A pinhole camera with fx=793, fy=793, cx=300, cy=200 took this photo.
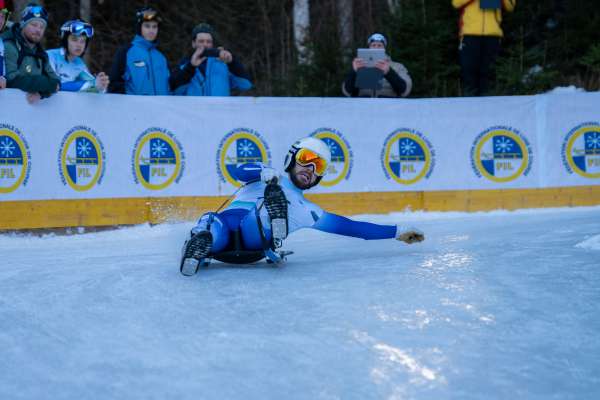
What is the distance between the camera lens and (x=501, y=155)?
31.1 feet

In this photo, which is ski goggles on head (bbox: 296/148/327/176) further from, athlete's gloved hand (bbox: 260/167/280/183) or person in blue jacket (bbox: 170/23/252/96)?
person in blue jacket (bbox: 170/23/252/96)

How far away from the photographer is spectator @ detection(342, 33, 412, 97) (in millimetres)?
9672

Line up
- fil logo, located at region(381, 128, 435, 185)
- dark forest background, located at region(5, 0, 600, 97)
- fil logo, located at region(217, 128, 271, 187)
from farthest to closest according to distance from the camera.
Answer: dark forest background, located at region(5, 0, 600, 97) < fil logo, located at region(381, 128, 435, 185) < fil logo, located at region(217, 128, 271, 187)

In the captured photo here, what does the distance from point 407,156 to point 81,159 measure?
369cm

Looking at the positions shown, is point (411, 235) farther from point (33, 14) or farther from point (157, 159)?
point (33, 14)

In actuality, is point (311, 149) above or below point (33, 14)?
below

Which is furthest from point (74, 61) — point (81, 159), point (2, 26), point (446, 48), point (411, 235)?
point (446, 48)

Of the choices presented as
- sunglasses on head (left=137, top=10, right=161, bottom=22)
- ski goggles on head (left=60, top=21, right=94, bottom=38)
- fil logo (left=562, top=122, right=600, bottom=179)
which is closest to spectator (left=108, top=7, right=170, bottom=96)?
sunglasses on head (left=137, top=10, right=161, bottom=22)

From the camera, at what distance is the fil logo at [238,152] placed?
873 cm

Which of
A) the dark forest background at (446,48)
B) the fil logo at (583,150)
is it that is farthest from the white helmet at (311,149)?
the dark forest background at (446,48)

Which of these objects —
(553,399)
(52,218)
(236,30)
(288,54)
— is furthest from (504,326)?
(236,30)

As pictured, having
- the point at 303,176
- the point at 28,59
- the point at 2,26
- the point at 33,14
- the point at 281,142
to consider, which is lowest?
the point at 303,176

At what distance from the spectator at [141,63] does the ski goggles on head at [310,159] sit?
387 cm

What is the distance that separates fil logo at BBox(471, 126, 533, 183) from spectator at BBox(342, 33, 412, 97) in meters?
1.17
